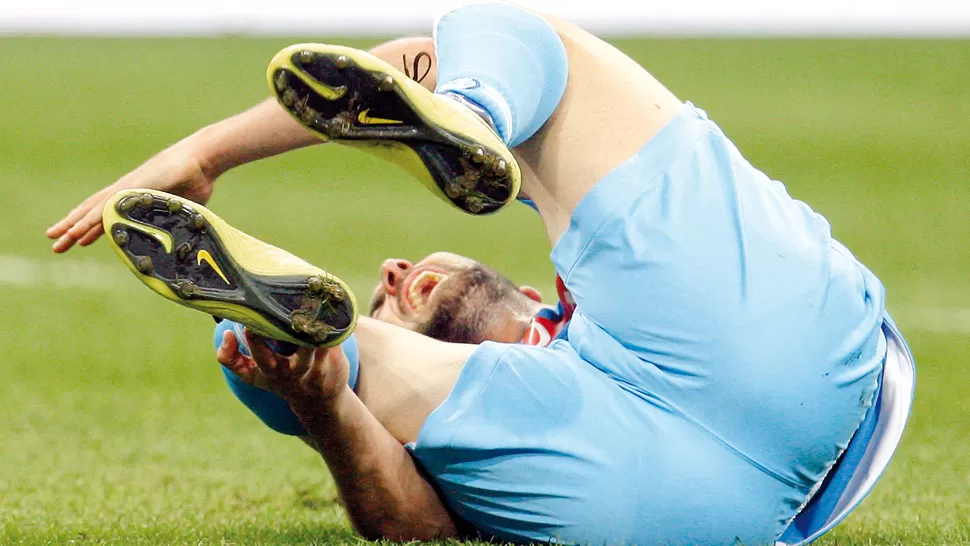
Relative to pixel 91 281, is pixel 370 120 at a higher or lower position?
higher

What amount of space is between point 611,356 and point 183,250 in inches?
24.1

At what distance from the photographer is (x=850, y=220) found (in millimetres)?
7332

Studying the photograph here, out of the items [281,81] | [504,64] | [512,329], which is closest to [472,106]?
[504,64]

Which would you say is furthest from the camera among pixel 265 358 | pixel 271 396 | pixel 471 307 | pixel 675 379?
pixel 471 307

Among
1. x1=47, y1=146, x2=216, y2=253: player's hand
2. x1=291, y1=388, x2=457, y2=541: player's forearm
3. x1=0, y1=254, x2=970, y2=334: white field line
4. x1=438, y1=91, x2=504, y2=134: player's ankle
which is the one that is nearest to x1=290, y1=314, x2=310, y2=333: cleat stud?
x1=291, y1=388, x2=457, y2=541: player's forearm

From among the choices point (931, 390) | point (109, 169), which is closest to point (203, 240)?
point (931, 390)

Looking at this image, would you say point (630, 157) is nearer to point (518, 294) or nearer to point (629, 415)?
point (629, 415)

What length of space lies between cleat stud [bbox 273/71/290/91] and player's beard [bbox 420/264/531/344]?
0.86 metres

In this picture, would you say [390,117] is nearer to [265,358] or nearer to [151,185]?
[265,358]

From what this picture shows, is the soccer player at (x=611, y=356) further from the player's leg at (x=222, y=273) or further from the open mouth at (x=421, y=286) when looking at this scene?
the open mouth at (x=421, y=286)

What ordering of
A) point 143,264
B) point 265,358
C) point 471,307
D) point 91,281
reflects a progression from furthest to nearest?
point 91,281 → point 471,307 → point 265,358 → point 143,264

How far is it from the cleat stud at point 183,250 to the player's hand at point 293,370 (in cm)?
14

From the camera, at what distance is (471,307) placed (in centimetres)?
239

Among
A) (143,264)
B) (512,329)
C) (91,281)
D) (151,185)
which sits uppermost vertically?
(143,264)
